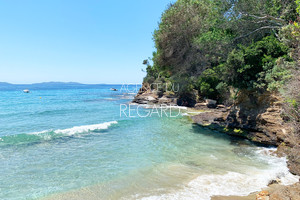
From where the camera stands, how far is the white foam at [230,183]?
276 inches

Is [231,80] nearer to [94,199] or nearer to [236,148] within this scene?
[236,148]

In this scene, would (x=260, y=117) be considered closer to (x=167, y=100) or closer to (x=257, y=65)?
(x=257, y=65)

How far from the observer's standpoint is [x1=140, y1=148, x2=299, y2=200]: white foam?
23.0 ft

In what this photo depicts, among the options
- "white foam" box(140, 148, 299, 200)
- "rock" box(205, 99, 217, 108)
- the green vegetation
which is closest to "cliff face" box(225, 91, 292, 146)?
the green vegetation

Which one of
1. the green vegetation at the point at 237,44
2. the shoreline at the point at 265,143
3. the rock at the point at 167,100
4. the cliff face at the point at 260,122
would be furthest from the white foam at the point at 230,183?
the rock at the point at 167,100

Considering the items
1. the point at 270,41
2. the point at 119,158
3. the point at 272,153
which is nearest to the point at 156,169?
the point at 119,158

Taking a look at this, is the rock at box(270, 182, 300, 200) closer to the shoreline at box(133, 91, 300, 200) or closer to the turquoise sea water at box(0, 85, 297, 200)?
the shoreline at box(133, 91, 300, 200)

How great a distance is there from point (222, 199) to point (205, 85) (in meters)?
24.9

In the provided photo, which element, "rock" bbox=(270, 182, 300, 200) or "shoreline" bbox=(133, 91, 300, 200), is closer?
"rock" bbox=(270, 182, 300, 200)

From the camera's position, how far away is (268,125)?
12797mm

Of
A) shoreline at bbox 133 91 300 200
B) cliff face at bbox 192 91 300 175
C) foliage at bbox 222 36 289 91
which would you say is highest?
foliage at bbox 222 36 289 91

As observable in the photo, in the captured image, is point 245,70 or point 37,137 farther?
point 37,137

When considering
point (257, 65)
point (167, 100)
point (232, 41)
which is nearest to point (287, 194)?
point (257, 65)

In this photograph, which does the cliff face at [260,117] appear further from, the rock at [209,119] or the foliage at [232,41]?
the rock at [209,119]
